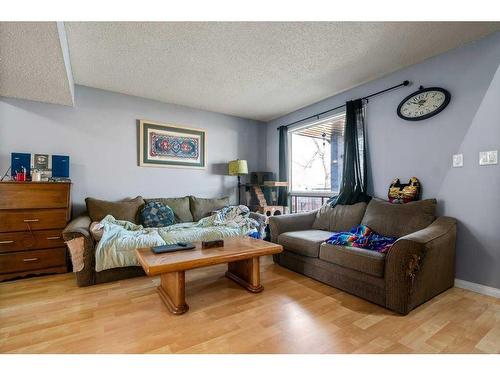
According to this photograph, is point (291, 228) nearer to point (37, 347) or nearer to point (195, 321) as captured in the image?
point (195, 321)

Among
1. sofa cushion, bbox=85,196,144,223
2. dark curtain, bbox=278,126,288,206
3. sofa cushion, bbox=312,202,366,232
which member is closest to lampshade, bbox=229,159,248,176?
dark curtain, bbox=278,126,288,206

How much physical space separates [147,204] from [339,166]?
9.15ft

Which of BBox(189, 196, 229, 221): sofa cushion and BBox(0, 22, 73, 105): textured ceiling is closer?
BBox(0, 22, 73, 105): textured ceiling

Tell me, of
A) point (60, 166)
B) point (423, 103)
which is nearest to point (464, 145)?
point (423, 103)

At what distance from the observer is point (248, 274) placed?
7.39 ft

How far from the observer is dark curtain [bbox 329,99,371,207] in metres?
Result: 2.96

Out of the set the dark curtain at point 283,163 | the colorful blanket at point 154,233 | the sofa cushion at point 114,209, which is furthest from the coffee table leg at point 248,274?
the dark curtain at point 283,163

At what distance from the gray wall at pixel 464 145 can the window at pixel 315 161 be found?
867 mm

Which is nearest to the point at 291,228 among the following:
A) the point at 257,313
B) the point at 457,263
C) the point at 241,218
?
the point at 241,218

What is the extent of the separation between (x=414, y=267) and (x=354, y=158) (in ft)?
5.33

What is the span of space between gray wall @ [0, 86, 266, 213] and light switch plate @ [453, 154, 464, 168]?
319cm

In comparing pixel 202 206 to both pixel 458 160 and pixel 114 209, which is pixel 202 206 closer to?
pixel 114 209

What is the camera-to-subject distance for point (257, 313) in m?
1.79

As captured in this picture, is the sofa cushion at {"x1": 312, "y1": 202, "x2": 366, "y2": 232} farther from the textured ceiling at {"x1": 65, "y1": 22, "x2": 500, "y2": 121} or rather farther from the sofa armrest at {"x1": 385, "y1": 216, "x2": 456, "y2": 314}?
the textured ceiling at {"x1": 65, "y1": 22, "x2": 500, "y2": 121}
